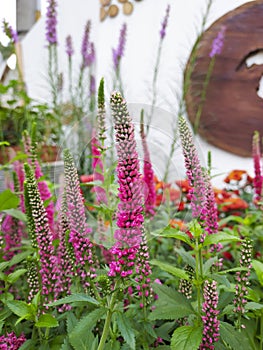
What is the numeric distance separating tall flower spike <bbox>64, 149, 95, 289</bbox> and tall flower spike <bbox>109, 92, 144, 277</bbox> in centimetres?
4

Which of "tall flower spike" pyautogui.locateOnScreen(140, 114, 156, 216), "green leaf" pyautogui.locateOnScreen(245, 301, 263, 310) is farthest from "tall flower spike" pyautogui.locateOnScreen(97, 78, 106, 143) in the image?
"green leaf" pyautogui.locateOnScreen(245, 301, 263, 310)

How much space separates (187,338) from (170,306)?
0.15ft

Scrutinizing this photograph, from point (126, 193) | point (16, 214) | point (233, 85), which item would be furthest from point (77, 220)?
point (233, 85)

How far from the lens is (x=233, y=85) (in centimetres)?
187

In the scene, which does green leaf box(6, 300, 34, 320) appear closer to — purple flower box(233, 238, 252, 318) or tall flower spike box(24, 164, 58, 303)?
tall flower spike box(24, 164, 58, 303)

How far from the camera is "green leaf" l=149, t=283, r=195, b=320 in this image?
0.46 meters

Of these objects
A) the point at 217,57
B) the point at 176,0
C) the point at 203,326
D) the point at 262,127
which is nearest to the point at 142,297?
the point at 203,326

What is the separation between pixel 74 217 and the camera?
40 centimetres

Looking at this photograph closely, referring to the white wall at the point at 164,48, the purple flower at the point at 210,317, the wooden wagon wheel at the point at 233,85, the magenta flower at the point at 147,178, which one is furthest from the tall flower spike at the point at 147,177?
the wooden wagon wheel at the point at 233,85

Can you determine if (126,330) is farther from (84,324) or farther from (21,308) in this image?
(21,308)

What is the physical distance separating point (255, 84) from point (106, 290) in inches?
57.5

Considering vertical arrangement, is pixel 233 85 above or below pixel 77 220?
above

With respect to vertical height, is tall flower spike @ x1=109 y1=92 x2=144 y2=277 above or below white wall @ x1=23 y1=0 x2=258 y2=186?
below

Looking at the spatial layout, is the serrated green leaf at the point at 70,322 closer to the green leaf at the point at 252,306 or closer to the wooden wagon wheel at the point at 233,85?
the green leaf at the point at 252,306
